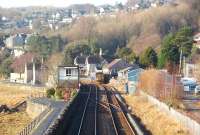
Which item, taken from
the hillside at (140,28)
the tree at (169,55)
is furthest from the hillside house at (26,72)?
the hillside at (140,28)

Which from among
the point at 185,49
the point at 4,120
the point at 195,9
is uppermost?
the point at 195,9

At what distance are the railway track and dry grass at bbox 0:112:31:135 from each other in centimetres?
379

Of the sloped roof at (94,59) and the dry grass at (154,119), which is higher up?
the sloped roof at (94,59)

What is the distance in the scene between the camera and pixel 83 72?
90.1m

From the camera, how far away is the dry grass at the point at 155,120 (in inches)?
1013

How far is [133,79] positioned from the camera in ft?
194

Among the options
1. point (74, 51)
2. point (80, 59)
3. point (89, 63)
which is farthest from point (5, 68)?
point (89, 63)

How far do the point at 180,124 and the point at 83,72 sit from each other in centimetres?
6420

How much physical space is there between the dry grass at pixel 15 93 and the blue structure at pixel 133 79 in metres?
9.35

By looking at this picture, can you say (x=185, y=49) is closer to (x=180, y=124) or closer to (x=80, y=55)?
(x=80, y=55)

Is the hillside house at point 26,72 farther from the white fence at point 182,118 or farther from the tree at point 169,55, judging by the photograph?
the white fence at point 182,118

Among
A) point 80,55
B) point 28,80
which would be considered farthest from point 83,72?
point 28,80

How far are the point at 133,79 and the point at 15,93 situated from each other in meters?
15.5

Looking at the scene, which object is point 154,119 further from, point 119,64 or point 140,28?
point 140,28
